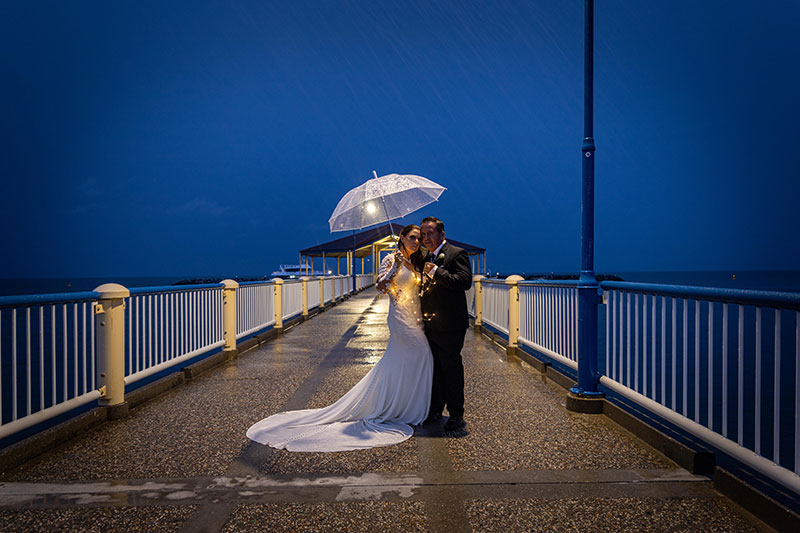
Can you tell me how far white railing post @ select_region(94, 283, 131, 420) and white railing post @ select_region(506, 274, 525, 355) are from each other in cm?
578

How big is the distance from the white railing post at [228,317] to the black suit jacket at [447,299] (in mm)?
5166

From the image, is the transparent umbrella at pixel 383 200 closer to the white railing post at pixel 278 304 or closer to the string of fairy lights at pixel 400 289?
the string of fairy lights at pixel 400 289

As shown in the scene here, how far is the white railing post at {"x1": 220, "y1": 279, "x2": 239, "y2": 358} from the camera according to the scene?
29.2 feet

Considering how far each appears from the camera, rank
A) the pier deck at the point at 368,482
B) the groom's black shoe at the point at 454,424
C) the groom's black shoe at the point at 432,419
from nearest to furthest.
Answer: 1. the pier deck at the point at 368,482
2. the groom's black shoe at the point at 454,424
3. the groom's black shoe at the point at 432,419

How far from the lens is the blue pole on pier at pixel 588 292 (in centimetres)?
527

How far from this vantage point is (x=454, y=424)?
465 cm

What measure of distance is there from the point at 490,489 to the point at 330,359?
5.67 metres

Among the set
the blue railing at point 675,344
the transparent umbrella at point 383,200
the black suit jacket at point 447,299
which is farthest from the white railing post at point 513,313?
the black suit jacket at point 447,299

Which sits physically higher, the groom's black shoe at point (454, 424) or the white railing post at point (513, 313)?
the white railing post at point (513, 313)

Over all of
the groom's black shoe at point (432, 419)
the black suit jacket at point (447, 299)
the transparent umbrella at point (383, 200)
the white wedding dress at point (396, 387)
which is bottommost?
the groom's black shoe at point (432, 419)

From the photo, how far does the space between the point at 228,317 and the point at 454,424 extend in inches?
220

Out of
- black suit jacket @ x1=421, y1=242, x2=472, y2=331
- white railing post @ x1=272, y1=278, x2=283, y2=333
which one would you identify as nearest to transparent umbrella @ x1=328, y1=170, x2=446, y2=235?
black suit jacket @ x1=421, y1=242, x2=472, y2=331

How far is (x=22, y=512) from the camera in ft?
10.1

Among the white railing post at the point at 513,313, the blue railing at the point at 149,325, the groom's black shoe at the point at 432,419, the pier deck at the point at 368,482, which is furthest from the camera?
the white railing post at the point at 513,313
